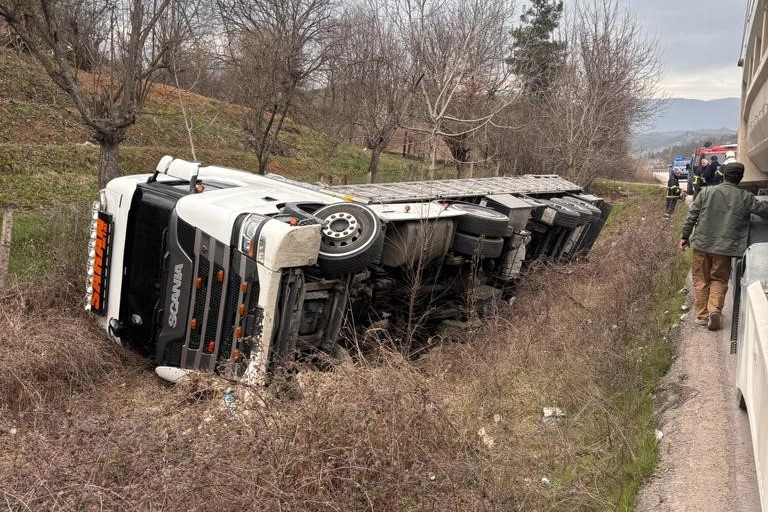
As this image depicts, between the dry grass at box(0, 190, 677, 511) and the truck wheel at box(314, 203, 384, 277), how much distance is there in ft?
3.13

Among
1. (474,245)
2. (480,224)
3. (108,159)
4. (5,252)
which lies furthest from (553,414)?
(108,159)

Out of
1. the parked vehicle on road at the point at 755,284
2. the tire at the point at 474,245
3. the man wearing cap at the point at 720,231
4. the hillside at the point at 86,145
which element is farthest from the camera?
the hillside at the point at 86,145

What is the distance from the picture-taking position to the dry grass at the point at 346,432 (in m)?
2.77

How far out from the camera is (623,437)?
3500 mm

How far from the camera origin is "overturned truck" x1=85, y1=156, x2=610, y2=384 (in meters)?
4.46

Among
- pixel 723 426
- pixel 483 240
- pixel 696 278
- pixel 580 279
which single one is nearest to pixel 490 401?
pixel 723 426

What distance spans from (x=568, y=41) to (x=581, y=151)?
3.46 m

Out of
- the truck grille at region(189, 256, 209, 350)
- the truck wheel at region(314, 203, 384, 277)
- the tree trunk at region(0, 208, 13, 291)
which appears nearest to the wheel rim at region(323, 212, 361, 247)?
the truck wheel at region(314, 203, 384, 277)

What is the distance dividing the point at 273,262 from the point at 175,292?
3.76 ft

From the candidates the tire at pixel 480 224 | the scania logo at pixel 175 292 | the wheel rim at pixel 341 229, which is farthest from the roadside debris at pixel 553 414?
the scania logo at pixel 175 292

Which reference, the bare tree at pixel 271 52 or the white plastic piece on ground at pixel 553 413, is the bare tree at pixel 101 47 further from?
the white plastic piece on ground at pixel 553 413

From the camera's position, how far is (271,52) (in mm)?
10664

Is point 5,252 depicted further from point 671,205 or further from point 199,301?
point 671,205

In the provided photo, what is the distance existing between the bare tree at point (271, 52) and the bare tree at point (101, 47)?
2.02m
